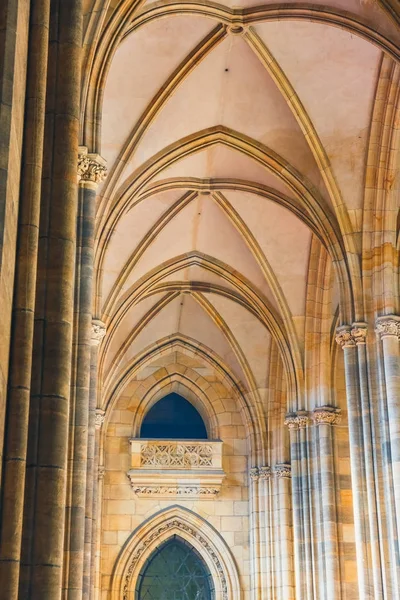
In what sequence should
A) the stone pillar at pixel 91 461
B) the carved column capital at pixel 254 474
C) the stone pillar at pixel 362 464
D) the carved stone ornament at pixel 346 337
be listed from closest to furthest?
the stone pillar at pixel 91 461 < the stone pillar at pixel 362 464 < the carved stone ornament at pixel 346 337 < the carved column capital at pixel 254 474

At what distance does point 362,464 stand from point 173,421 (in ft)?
34.2

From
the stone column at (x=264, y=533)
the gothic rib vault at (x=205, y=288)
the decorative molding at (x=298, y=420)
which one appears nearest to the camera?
the gothic rib vault at (x=205, y=288)

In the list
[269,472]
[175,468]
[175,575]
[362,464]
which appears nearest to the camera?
[362,464]

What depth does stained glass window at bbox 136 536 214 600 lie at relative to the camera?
22578 mm

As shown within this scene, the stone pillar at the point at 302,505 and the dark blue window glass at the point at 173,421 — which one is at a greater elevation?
the dark blue window glass at the point at 173,421

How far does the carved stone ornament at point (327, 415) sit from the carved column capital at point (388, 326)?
3.78 metres

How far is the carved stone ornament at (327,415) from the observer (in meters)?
18.2

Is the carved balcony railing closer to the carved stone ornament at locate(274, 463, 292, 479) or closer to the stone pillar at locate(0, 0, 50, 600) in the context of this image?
the carved stone ornament at locate(274, 463, 292, 479)

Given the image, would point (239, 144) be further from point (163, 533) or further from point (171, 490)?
point (163, 533)

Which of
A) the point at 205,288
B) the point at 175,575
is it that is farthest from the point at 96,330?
the point at 175,575

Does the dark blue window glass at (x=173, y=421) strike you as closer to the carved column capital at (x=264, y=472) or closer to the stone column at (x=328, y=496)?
the carved column capital at (x=264, y=472)

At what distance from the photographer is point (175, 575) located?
22922mm

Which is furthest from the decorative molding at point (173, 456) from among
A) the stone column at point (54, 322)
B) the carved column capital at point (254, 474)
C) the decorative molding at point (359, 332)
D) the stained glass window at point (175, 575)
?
the stone column at point (54, 322)

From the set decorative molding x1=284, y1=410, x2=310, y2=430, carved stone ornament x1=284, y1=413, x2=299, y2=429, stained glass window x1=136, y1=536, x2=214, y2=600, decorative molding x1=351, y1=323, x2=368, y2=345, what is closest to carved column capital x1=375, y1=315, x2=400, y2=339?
decorative molding x1=351, y1=323, x2=368, y2=345
